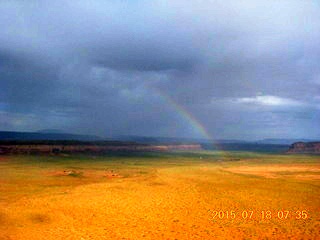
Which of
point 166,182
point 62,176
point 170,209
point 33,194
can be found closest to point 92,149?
point 62,176

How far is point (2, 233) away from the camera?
18.0 m

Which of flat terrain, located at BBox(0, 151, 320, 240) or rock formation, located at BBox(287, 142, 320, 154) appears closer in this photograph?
flat terrain, located at BBox(0, 151, 320, 240)

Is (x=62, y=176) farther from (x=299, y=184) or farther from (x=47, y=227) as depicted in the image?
(x=299, y=184)

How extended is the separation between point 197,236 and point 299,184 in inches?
938

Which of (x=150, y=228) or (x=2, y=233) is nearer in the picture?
(x=2, y=233)

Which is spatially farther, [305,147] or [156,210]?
[305,147]

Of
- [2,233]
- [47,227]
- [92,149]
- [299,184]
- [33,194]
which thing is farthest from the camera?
[92,149]

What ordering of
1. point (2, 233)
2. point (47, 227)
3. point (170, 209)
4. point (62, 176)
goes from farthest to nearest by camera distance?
point (62, 176), point (170, 209), point (47, 227), point (2, 233)

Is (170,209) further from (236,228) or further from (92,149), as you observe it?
(92,149)

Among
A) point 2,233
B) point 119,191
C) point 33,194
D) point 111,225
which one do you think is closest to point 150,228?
point 111,225

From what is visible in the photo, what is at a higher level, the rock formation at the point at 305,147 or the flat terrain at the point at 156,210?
the rock formation at the point at 305,147

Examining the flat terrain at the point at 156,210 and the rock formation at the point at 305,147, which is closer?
the flat terrain at the point at 156,210

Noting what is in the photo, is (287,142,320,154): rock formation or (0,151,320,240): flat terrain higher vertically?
(287,142,320,154): rock formation

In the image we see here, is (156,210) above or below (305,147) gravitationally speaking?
below
